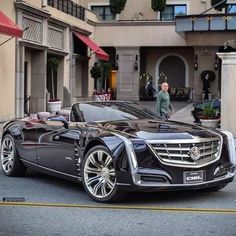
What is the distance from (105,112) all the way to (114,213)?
2.11 meters

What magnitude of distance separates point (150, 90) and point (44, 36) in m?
15.6

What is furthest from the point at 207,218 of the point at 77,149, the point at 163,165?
the point at 77,149

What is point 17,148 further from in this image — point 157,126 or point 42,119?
point 157,126

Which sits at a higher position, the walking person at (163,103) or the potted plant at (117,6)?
the potted plant at (117,6)

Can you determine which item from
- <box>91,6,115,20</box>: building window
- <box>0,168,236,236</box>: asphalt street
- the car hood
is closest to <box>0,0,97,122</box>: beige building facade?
<box>91,6,115,20</box>: building window

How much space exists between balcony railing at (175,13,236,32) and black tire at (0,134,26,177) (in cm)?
2435

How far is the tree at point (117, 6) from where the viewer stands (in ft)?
127

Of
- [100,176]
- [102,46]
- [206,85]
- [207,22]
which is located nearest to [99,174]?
[100,176]

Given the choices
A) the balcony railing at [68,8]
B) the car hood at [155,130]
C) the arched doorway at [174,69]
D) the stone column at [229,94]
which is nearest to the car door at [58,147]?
the car hood at [155,130]

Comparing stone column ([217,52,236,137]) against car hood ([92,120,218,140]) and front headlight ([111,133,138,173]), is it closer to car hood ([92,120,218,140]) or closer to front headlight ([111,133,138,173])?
car hood ([92,120,218,140])

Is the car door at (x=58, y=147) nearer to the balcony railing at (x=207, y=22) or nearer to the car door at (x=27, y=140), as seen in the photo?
the car door at (x=27, y=140)

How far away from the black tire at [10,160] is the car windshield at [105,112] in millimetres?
1532

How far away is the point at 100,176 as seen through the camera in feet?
23.9

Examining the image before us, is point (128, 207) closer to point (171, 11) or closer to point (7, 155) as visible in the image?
point (7, 155)
